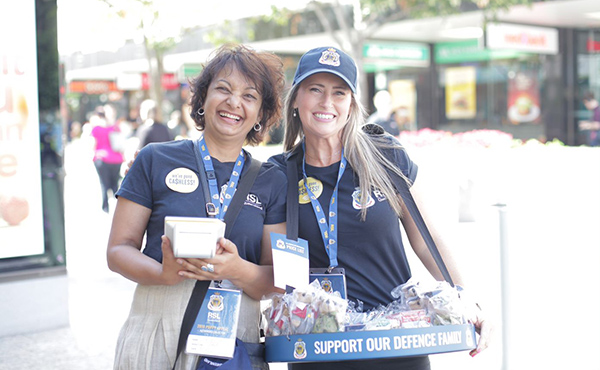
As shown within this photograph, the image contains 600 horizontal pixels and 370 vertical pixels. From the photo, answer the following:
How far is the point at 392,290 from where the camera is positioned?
2.87 meters

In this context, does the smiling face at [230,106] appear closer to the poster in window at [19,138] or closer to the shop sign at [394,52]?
the poster in window at [19,138]

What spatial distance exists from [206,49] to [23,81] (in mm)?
19307

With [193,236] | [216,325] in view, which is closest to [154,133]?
[216,325]

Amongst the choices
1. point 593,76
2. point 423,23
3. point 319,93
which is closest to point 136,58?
point 423,23

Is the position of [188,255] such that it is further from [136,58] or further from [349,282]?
[136,58]

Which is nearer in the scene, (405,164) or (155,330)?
(155,330)

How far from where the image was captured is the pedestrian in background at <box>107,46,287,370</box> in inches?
97.7

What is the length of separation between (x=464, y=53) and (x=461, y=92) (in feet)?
5.02

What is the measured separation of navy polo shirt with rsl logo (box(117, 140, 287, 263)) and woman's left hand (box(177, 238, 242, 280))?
224 mm

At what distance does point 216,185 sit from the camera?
260 cm

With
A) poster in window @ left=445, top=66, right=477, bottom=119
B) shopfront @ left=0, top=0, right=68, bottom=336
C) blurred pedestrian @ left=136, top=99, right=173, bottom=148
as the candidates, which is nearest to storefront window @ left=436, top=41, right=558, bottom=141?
poster in window @ left=445, top=66, right=477, bottom=119

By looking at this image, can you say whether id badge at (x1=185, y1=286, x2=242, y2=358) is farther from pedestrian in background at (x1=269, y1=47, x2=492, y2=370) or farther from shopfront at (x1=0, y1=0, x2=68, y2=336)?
shopfront at (x1=0, y1=0, x2=68, y2=336)

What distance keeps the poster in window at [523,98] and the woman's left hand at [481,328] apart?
2099 cm

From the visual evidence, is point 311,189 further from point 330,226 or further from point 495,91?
point 495,91
